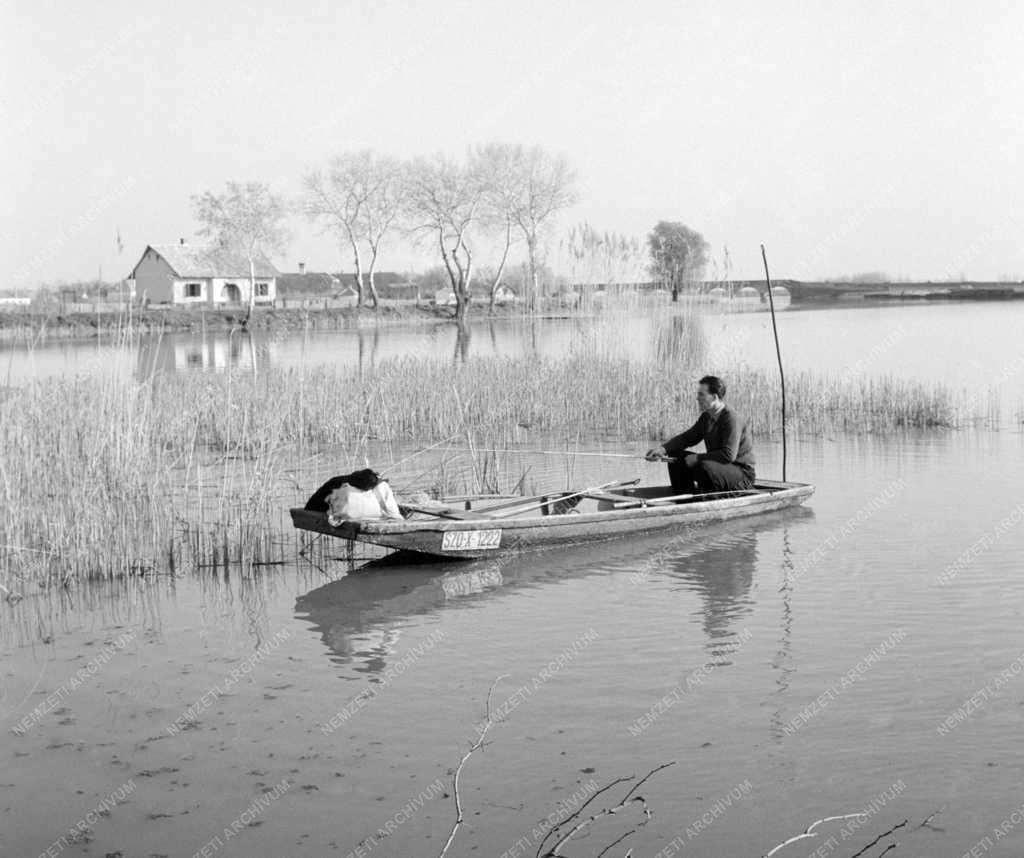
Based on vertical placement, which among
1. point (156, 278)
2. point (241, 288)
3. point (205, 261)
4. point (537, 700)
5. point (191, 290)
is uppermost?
point (205, 261)

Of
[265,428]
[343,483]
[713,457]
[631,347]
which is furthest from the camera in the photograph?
[631,347]

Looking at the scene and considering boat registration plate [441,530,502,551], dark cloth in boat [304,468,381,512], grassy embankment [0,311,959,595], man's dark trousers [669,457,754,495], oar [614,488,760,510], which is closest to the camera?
grassy embankment [0,311,959,595]

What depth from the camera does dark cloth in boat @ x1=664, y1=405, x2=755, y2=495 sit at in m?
10.6

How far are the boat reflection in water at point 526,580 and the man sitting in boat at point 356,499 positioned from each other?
54 centimetres

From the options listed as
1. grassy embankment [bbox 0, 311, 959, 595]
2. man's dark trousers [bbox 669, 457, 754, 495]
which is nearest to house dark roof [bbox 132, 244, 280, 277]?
grassy embankment [bbox 0, 311, 959, 595]

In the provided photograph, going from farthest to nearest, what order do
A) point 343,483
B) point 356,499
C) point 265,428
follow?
point 265,428 < point 343,483 < point 356,499

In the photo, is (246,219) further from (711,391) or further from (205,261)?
(711,391)

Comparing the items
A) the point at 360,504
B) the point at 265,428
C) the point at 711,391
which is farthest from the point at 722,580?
the point at 265,428

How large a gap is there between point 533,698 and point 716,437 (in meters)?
5.01

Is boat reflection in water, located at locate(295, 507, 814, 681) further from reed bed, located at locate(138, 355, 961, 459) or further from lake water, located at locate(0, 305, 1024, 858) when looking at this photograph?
reed bed, located at locate(138, 355, 961, 459)

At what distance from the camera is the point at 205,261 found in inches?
2544

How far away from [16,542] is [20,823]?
144 inches

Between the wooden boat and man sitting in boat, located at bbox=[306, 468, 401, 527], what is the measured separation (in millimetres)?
154

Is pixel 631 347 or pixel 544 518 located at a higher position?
pixel 631 347
